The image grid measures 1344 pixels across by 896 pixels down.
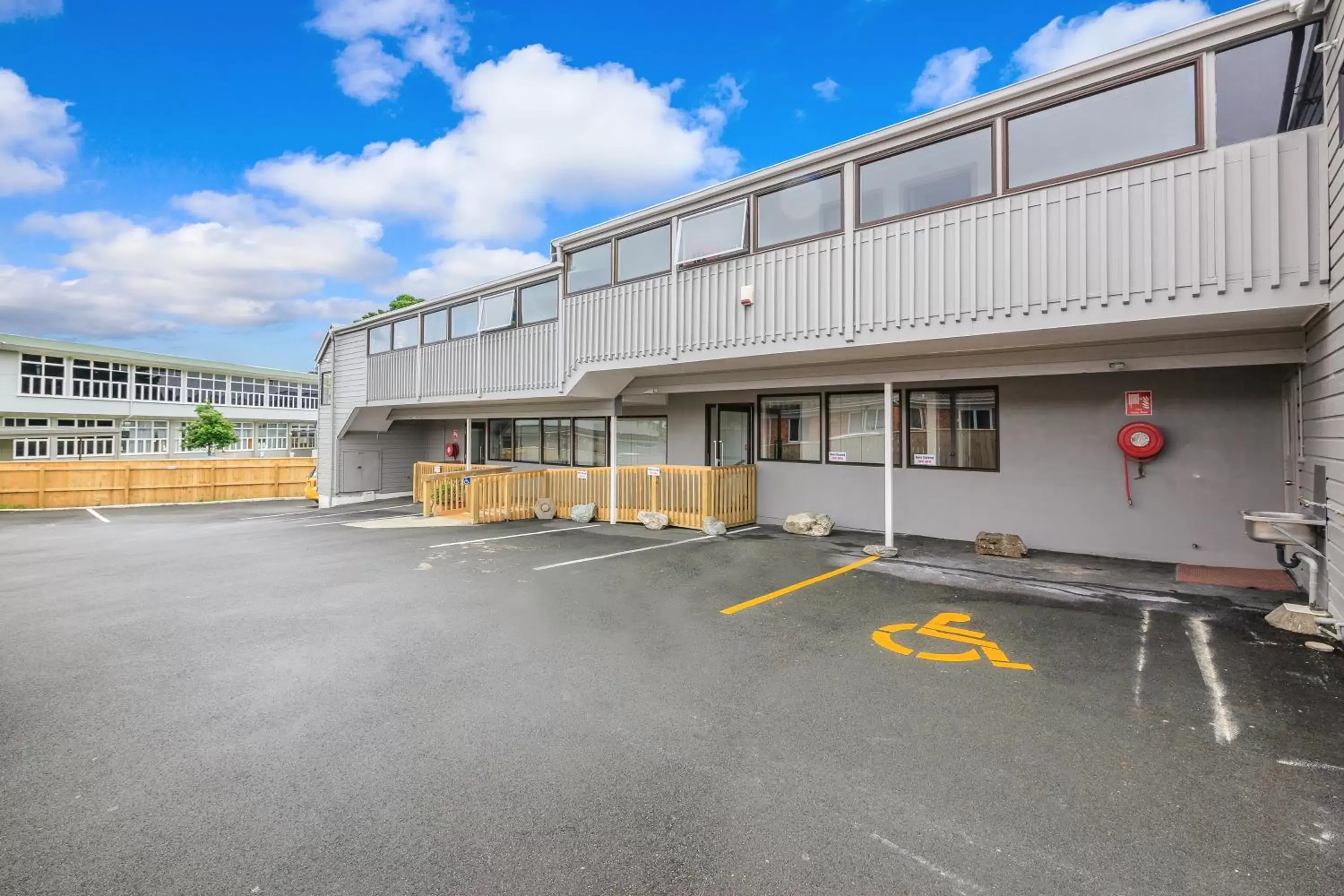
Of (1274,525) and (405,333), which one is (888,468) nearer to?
(1274,525)

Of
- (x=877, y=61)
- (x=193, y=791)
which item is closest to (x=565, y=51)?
(x=877, y=61)

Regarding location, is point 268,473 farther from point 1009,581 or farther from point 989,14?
point 989,14

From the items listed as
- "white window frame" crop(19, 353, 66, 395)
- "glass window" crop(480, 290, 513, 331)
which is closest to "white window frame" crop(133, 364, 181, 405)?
"white window frame" crop(19, 353, 66, 395)

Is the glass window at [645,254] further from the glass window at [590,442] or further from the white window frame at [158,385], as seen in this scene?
the white window frame at [158,385]

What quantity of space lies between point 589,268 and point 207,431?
33267 mm

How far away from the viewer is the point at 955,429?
8.93 m

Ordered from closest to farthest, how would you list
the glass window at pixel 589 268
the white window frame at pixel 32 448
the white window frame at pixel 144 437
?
the glass window at pixel 589 268 → the white window frame at pixel 32 448 → the white window frame at pixel 144 437

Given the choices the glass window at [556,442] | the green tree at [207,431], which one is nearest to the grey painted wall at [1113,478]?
the glass window at [556,442]

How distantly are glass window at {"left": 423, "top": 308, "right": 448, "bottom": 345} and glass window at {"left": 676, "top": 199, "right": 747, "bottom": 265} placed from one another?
8.16 metres

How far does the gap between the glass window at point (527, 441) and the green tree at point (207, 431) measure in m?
27.1

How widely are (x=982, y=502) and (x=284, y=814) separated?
9.00 meters

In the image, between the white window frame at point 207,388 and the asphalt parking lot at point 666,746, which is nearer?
the asphalt parking lot at point 666,746

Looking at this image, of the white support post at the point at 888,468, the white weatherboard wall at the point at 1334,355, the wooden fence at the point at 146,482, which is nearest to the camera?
the white weatherboard wall at the point at 1334,355

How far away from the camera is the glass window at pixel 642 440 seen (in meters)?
12.7
